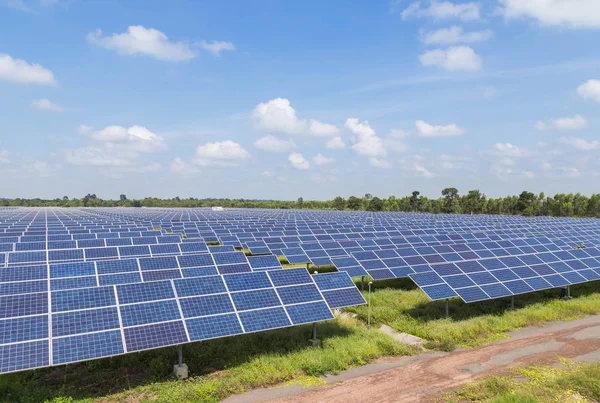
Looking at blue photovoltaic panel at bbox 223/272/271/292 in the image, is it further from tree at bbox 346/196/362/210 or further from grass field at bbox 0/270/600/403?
tree at bbox 346/196/362/210

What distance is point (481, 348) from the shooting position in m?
13.3

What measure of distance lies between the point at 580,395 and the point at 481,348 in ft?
12.1

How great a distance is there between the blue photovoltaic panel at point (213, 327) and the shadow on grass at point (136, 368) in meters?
1.44

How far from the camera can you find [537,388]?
32.9 ft

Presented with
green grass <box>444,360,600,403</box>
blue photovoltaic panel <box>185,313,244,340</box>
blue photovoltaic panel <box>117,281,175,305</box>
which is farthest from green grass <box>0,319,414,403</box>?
green grass <box>444,360,600,403</box>

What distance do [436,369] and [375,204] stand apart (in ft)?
386

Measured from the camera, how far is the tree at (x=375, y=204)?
127 metres

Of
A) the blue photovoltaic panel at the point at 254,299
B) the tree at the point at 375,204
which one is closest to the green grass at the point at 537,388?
the blue photovoltaic panel at the point at 254,299

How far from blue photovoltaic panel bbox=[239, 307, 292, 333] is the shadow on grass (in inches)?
55.4

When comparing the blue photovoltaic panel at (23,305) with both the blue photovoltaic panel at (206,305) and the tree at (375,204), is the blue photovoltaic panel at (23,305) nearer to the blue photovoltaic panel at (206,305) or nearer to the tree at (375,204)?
the blue photovoltaic panel at (206,305)

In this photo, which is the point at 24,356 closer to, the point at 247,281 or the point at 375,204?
the point at 247,281

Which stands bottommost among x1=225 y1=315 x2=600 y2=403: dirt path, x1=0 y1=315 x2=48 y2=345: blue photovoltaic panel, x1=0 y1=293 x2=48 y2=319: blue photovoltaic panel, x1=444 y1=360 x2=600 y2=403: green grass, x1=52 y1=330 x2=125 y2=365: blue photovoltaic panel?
x1=225 y1=315 x2=600 y2=403: dirt path

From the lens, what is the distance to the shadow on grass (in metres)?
9.77

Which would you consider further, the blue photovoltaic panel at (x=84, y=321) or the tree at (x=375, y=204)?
the tree at (x=375, y=204)
